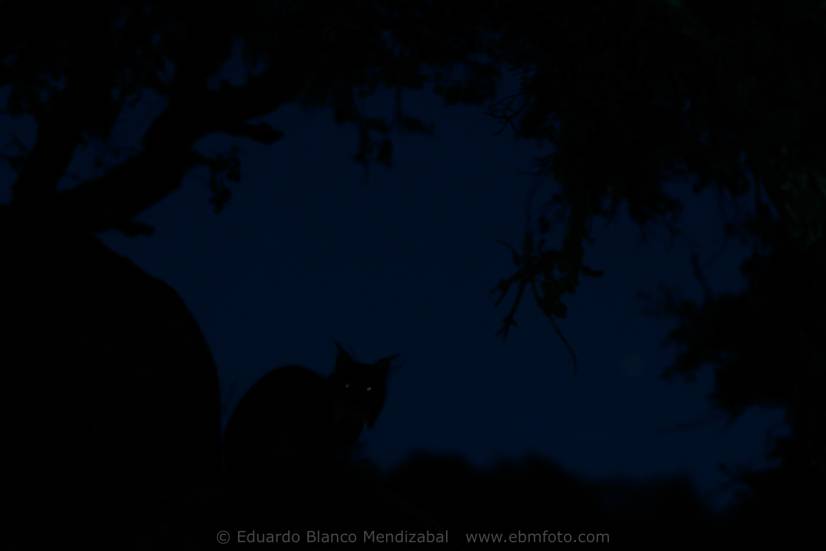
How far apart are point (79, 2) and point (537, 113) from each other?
185 inches

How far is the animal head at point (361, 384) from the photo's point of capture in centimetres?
572

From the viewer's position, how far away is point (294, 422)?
16.2 feet

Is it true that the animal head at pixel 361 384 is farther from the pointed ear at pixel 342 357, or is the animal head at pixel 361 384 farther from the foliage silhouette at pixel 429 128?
the foliage silhouette at pixel 429 128

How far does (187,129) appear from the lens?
285 inches

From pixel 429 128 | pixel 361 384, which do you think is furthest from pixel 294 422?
pixel 429 128

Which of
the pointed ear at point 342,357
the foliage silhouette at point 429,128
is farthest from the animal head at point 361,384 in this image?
the foliage silhouette at point 429,128

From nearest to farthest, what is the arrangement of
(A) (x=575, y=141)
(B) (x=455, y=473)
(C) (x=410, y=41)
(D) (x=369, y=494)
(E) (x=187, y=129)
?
(D) (x=369, y=494)
(A) (x=575, y=141)
(C) (x=410, y=41)
(E) (x=187, y=129)
(B) (x=455, y=473)

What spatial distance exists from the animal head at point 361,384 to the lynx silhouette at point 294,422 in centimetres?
1

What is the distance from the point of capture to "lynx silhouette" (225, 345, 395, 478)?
15.8ft

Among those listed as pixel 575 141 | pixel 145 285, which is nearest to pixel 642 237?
pixel 575 141

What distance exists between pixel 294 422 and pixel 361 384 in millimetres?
1081

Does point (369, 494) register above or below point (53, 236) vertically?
below

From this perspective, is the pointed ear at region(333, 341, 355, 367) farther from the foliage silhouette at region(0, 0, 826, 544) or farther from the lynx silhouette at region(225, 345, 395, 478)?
the foliage silhouette at region(0, 0, 826, 544)

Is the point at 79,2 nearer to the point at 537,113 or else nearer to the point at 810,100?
the point at 537,113
